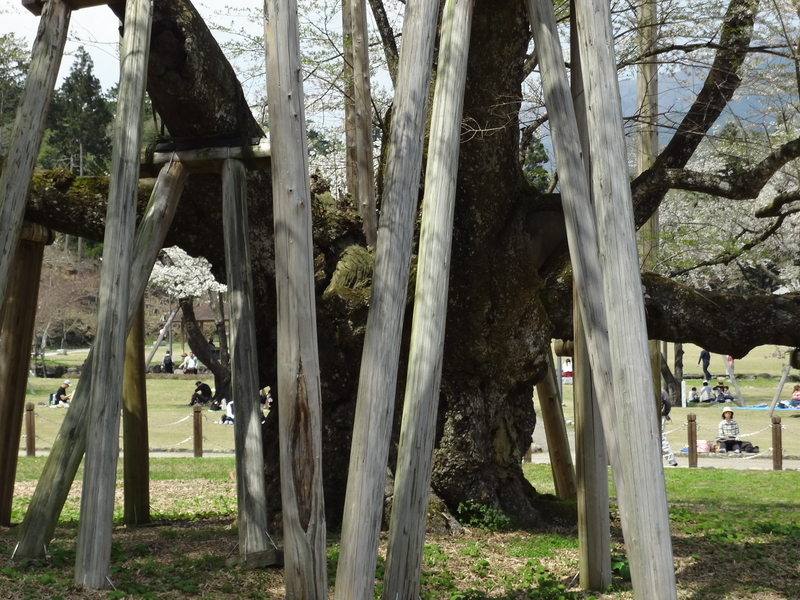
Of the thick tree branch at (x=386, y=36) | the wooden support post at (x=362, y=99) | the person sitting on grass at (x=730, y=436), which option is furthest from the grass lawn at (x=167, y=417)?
the person sitting on grass at (x=730, y=436)

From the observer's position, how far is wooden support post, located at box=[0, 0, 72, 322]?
16.2 ft

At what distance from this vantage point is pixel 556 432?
316 inches

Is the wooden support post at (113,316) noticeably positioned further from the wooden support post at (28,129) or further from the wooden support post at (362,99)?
the wooden support post at (362,99)

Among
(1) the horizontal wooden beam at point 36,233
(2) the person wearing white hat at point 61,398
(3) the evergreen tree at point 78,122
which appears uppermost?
(3) the evergreen tree at point 78,122

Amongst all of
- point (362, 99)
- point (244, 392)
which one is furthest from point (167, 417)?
point (244, 392)

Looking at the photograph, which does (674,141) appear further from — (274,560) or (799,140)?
(274,560)

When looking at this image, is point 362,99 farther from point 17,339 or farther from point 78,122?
point 78,122

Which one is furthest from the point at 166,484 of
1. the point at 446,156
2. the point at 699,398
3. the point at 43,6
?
the point at 699,398

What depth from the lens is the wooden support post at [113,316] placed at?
14.3 feet

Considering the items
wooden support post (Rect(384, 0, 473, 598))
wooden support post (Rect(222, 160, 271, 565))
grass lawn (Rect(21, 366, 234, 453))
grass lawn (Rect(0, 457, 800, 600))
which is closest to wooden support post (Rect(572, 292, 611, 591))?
grass lawn (Rect(0, 457, 800, 600))

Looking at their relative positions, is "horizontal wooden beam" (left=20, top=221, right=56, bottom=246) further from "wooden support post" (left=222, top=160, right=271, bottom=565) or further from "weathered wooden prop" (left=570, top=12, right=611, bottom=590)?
"weathered wooden prop" (left=570, top=12, right=611, bottom=590)

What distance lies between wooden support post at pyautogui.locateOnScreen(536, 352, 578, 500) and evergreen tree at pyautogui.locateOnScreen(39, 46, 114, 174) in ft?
139

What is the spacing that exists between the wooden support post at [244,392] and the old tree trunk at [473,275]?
775 mm

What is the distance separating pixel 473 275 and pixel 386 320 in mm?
2247
